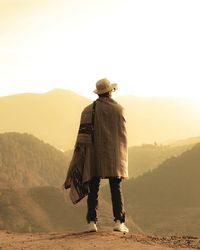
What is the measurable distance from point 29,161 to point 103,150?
45679 millimetres

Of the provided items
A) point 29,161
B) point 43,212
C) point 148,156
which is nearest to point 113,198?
point 43,212

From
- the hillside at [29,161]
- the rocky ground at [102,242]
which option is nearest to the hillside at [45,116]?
the hillside at [29,161]

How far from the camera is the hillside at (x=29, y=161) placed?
46.8m

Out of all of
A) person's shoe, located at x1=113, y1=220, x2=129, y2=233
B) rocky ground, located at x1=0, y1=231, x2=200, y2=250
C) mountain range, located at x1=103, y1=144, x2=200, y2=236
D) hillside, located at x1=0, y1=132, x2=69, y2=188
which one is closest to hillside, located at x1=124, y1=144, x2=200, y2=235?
mountain range, located at x1=103, y1=144, x2=200, y2=236

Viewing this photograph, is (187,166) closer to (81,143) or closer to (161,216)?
(161,216)

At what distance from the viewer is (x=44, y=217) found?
30969 mm

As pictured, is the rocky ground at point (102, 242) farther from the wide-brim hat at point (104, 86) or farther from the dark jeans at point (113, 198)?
the wide-brim hat at point (104, 86)

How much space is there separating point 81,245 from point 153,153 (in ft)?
233

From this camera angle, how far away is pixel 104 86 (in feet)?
21.0

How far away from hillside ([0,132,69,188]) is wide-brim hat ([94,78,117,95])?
38335mm

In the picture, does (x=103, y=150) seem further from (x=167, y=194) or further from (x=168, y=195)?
(x=167, y=194)

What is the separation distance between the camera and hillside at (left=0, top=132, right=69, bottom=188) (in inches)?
1841

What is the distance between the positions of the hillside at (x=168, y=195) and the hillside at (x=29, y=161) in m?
7.33

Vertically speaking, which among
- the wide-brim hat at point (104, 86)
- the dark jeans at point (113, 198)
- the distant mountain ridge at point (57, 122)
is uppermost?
the distant mountain ridge at point (57, 122)
